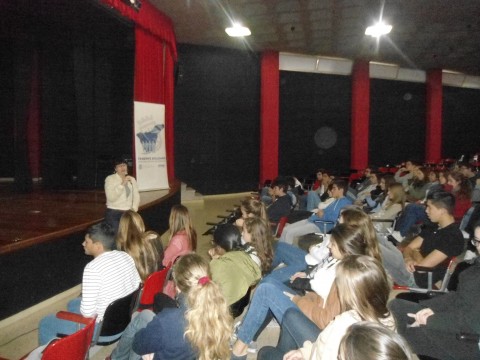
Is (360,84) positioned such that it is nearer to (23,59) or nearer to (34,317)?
(23,59)

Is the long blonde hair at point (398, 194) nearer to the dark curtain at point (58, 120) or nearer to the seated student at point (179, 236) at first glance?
the seated student at point (179, 236)

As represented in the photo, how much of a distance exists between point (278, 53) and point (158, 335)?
32.9ft

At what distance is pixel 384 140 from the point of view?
508 inches

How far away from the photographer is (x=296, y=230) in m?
4.86

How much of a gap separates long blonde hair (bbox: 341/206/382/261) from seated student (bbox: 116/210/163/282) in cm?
143

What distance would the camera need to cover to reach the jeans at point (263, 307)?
8.06 feet

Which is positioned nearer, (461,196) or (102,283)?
(102,283)

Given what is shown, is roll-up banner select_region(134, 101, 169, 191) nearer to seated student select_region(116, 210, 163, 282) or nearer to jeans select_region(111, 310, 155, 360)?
→ seated student select_region(116, 210, 163, 282)

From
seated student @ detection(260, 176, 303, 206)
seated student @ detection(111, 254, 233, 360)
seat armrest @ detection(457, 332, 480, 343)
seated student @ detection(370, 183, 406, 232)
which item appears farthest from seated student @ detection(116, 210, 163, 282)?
seated student @ detection(260, 176, 303, 206)

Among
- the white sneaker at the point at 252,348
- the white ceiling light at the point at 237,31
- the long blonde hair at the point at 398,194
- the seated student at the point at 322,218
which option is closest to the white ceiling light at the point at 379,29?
the white ceiling light at the point at 237,31

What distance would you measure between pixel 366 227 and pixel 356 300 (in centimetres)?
106

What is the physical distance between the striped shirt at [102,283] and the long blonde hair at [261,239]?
40.5 inches

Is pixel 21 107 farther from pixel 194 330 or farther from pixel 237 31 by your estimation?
pixel 194 330

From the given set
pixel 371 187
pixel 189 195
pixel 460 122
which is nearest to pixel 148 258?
pixel 371 187
